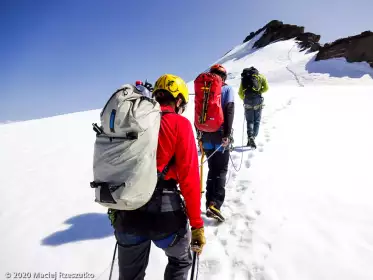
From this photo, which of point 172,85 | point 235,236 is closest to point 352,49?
point 235,236

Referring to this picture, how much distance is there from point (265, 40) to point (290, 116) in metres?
57.8

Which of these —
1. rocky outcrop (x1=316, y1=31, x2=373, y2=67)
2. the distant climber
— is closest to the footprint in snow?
the distant climber

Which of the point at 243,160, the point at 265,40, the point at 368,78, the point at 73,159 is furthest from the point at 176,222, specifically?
the point at 265,40

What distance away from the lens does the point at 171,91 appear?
2463 millimetres

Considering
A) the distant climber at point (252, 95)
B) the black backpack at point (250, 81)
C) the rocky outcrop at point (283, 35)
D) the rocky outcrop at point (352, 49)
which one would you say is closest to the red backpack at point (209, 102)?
the distant climber at point (252, 95)

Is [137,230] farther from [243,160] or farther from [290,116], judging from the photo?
[290,116]

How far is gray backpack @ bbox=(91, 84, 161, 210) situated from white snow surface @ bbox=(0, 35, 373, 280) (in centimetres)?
206

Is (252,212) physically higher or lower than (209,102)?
lower

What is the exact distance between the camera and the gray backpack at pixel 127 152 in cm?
199

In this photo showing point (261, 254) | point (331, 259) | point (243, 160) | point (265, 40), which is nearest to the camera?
point (331, 259)

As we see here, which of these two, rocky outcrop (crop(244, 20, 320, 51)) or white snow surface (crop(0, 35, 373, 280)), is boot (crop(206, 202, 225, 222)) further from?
rocky outcrop (crop(244, 20, 320, 51))

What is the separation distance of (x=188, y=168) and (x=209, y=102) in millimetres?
2370

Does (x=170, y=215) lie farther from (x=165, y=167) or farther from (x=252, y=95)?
(x=252, y=95)

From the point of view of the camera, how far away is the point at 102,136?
2.12 meters
